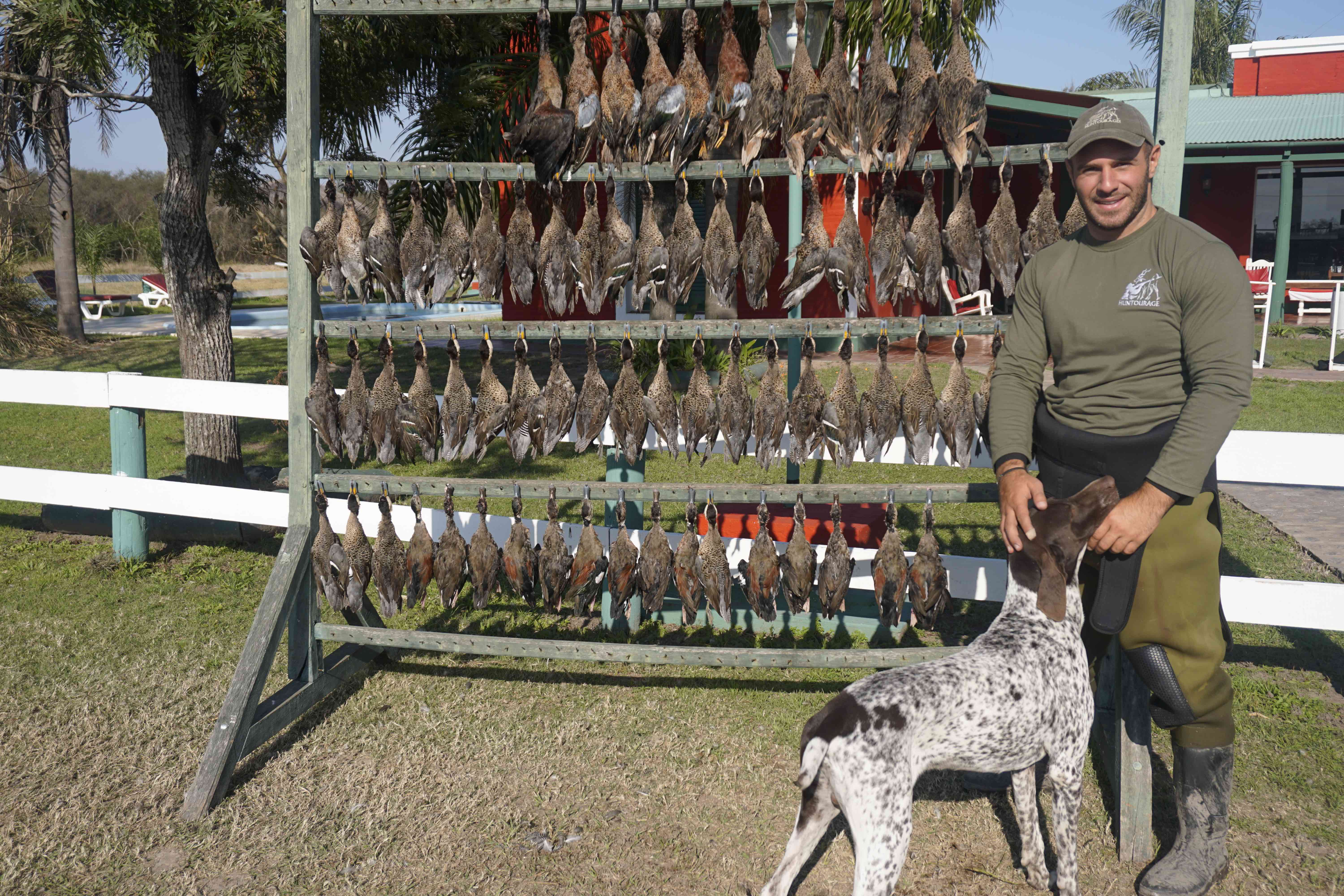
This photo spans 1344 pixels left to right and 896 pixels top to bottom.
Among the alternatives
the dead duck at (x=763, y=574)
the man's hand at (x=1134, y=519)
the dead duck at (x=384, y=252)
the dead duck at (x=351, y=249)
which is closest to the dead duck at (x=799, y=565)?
the dead duck at (x=763, y=574)

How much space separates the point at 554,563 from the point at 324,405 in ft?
3.96

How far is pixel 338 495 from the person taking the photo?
21.3ft

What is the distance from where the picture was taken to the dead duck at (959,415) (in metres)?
3.90

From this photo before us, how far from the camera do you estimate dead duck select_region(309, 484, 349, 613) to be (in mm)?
4430

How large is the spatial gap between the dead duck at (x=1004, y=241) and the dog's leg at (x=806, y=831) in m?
2.01

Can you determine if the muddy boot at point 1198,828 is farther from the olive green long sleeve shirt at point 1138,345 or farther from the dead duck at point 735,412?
the dead duck at point 735,412

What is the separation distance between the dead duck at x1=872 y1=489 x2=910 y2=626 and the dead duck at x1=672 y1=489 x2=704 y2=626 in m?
0.75

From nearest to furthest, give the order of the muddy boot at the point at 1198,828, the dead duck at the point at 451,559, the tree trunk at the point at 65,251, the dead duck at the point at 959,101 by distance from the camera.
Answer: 1. the muddy boot at the point at 1198,828
2. the dead duck at the point at 959,101
3. the dead duck at the point at 451,559
4. the tree trunk at the point at 65,251

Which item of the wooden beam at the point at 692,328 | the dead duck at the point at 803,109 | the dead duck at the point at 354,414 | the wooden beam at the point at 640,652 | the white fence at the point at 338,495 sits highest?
the dead duck at the point at 803,109

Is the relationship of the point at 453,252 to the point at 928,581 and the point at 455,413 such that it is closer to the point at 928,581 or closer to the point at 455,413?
the point at 455,413

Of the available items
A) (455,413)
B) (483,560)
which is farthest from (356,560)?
(455,413)

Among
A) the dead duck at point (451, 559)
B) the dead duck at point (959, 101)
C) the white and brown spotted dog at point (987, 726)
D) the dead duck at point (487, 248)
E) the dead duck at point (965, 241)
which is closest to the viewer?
the white and brown spotted dog at point (987, 726)

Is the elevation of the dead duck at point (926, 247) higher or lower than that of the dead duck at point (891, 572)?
higher

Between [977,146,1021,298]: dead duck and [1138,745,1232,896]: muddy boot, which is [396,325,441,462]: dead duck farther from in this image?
[1138,745,1232,896]: muddy boot
